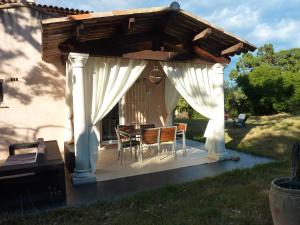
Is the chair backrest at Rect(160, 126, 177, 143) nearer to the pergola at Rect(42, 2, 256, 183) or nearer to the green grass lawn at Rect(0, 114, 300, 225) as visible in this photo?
the pergola at Rect(42, 2, 256, 183)

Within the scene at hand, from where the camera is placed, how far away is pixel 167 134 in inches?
260

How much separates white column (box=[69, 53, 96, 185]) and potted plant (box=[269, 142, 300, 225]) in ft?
11.1

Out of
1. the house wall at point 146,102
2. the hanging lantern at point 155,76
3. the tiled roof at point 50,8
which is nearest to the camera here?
the tiled roof at point 50,8

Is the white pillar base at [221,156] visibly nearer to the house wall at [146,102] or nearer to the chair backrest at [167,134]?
the chair backrest at [167,134]

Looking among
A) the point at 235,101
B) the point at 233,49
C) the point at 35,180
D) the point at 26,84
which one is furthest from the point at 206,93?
the point at 235,101

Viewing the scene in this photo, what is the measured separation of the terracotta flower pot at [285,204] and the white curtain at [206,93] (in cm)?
368

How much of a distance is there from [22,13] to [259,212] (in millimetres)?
7063

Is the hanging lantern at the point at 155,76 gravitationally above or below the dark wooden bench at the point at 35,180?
above

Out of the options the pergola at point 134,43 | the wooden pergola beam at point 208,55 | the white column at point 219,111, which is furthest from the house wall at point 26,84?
the white column at point 219,111

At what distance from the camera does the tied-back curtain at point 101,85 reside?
17.8ft

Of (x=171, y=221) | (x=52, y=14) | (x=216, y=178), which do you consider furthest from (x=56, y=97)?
(x=171, y=221)

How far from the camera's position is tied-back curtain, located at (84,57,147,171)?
5414 mm

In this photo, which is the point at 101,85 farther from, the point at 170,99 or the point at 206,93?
the point at 170,99

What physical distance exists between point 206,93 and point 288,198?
13.5 ft
